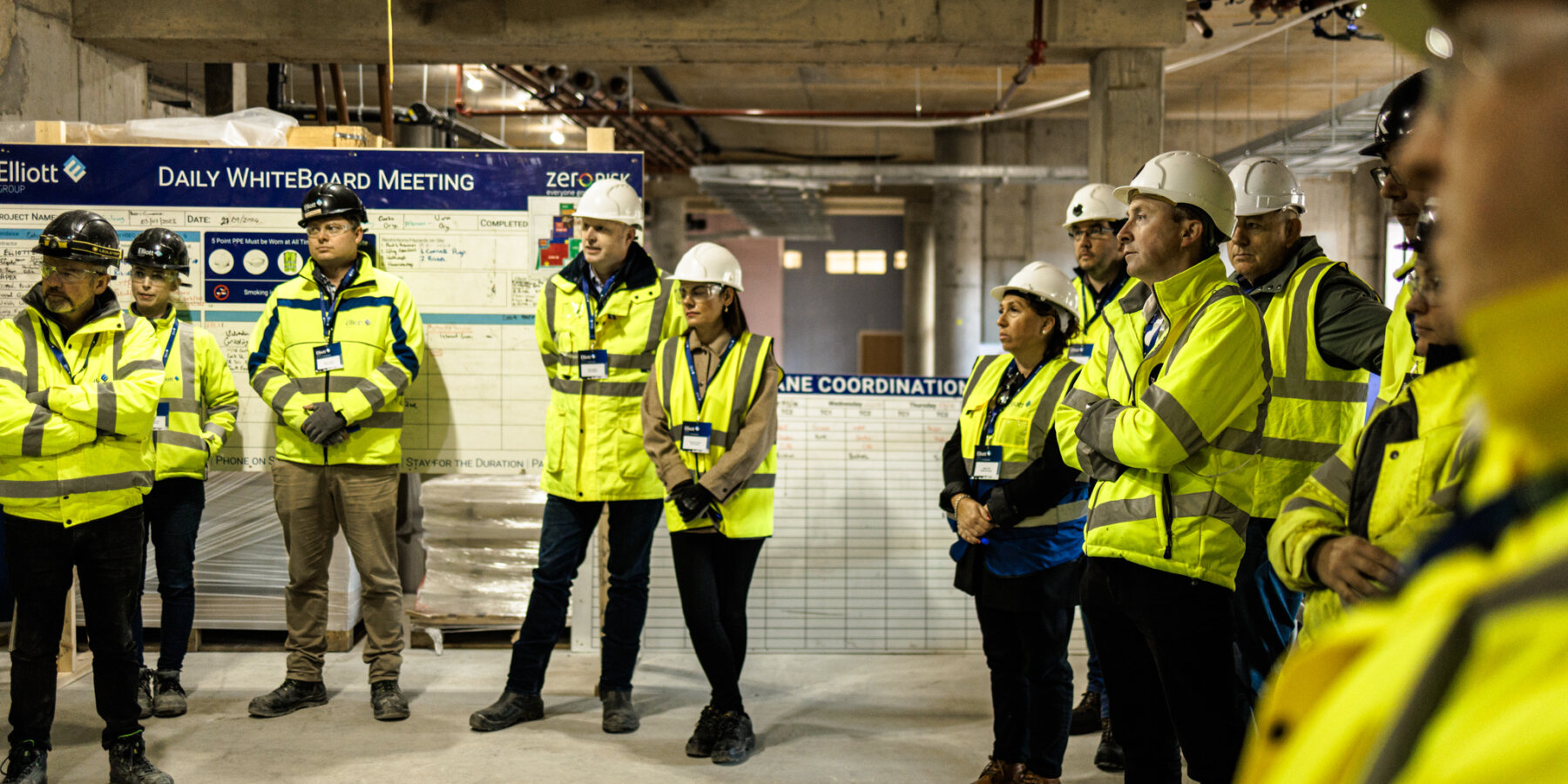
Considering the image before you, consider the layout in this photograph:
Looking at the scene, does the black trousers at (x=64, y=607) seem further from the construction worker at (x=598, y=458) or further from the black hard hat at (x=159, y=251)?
the black hard hat at (x=159, y=251)

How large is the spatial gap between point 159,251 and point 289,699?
5.62ft

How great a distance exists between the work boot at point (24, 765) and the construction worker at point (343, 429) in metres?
0.82

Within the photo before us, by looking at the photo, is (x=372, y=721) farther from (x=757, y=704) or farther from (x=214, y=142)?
(x=214, y=142)

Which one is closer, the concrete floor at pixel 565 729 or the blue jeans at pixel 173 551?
the concrete floor at pixel 565 729

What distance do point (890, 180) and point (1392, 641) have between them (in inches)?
417

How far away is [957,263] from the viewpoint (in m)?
12.5

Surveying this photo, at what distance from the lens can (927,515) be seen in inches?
190

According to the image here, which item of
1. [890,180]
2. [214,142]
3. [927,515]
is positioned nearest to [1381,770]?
[927,515]

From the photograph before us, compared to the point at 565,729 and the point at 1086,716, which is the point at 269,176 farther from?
the point at 1086,716

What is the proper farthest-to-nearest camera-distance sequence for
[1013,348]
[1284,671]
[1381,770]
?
[1013,348]
[1284,671]
[1381,770]

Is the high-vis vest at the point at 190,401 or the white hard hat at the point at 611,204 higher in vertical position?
the white hard hat at the point at 611,204

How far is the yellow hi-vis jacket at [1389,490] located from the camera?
4.90 ft

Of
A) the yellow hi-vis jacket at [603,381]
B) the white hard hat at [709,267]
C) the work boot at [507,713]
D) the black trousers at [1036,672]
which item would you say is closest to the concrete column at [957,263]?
the yellow hi-vis jacket at [603,381]

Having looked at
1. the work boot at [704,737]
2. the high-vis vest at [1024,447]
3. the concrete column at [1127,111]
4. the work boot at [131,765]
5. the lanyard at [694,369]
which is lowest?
the work boot at [704,737]
